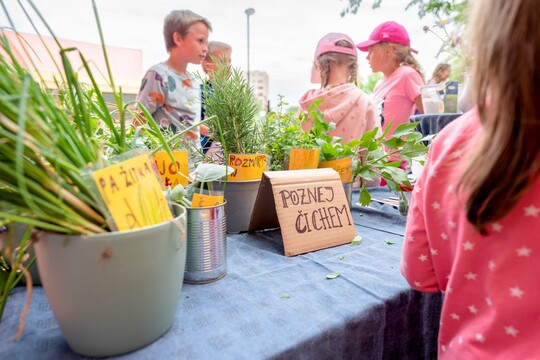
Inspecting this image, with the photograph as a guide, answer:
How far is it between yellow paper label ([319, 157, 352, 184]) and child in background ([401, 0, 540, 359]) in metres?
0.43

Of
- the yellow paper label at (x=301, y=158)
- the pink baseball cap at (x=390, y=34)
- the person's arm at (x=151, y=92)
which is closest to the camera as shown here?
the yellow paper label at (x=301, y=158)

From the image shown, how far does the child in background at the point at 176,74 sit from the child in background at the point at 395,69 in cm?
114

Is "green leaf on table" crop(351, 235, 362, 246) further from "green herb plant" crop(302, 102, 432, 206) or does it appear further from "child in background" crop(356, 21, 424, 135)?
"child in background" crop(356, 21, 424, 135)

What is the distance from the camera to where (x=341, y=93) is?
5.05 feet

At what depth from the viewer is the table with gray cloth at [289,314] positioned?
368mm

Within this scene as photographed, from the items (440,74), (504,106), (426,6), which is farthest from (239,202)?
(426,6)

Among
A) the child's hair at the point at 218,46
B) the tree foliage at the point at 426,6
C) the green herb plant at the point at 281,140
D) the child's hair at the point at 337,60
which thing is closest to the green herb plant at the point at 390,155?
the green herb plant at the point at 281,140

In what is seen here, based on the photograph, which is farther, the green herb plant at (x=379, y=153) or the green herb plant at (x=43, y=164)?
the green herb plant at (x=379, y=153)

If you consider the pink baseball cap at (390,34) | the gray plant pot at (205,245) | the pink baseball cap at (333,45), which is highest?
the pink baseball cap at (390,34)

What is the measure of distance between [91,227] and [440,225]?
0.42 m

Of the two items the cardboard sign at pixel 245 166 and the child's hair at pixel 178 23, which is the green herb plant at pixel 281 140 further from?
the child's hair at pixel 178 23

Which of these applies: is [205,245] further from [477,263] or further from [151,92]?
[151,92]

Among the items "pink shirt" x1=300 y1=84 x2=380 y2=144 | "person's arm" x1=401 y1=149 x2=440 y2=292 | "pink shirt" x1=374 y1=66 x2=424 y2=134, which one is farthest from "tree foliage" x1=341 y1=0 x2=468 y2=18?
"person's arm" x1=401 y1=149 x2=440 y2=292

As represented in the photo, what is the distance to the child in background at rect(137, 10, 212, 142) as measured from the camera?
1830 mm
